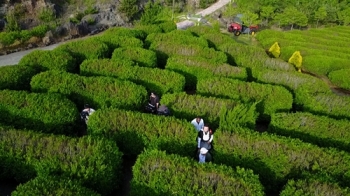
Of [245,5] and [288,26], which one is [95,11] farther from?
[288,26]

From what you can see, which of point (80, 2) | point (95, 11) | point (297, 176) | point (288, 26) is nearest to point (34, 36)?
point (95, 11)

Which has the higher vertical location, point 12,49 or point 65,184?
point 65,184

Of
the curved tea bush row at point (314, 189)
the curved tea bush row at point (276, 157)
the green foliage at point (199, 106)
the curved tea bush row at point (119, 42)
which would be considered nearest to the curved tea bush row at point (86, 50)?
the curved tea bush row at point (119, 42)

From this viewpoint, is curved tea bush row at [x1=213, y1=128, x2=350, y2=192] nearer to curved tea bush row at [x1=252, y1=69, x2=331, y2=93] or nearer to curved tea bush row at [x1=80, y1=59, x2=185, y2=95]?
curved tea bush row at [x1=80, y1=59, x2=185, y2=95]

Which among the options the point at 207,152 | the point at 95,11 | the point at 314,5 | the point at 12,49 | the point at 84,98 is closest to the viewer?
the point at 207,152

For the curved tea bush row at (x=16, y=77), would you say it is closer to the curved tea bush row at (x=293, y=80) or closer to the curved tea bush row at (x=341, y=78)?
the curved tea bush row at (x=293, y=80)

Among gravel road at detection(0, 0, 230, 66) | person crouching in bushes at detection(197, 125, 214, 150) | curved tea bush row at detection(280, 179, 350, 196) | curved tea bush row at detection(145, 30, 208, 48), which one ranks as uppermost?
curved tea bush row at detection(145, 30, 208, 48)

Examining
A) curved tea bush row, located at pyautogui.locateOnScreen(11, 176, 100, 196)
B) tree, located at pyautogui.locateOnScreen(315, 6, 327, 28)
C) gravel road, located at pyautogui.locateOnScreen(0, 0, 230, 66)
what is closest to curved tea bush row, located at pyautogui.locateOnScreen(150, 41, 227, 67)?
gravel road, located at pyautogui.locateOnScreen(0, 0, 230, 66)
